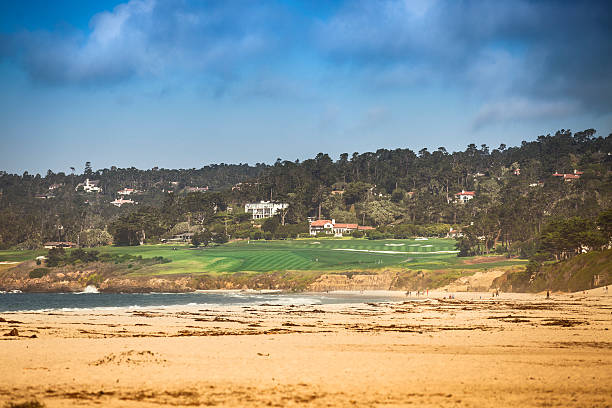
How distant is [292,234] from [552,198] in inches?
2273

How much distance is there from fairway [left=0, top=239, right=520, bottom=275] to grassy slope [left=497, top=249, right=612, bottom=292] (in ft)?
59.9

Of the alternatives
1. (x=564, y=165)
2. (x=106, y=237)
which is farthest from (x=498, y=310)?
(x=564, y=165)

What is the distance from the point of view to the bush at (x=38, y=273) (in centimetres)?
10506

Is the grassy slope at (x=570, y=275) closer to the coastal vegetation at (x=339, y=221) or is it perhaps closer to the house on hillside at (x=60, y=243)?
the coastal vegetation at (x=339, y=221)

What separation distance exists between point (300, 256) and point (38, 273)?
144ft

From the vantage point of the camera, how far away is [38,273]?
106 meters

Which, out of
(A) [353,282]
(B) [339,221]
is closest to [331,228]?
(B) [339,221]

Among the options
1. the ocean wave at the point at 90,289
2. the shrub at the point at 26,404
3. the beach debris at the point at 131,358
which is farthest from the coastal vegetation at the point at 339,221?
the shrub at the point at 26,404

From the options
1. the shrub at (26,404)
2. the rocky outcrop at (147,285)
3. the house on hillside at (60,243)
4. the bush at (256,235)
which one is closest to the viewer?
the shrub at (26,404)

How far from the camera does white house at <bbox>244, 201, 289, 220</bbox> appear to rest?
178250 mm

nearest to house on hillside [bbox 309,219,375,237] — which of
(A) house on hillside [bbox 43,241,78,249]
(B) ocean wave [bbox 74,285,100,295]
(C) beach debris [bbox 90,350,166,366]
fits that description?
(A) house on hillside [bbox 43,241,78,249]

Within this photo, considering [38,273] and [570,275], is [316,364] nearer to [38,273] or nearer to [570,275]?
[570,275]

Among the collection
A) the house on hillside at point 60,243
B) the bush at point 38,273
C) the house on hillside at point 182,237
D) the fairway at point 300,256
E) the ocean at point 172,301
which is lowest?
the ocean at point 172,301

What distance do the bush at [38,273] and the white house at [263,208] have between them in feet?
Answer: 250
